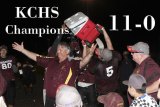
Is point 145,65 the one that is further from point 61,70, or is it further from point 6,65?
point 6,65

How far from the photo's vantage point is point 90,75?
31.7 feet

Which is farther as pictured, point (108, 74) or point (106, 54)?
point (108, 74)

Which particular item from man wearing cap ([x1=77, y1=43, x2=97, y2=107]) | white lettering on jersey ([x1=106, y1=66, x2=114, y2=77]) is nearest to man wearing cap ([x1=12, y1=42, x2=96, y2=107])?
white lettering on jersey ([x1=106, y1=66, x2=114, y2=77])

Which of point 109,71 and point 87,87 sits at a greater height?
point 109,71

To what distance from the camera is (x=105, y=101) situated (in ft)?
18.1

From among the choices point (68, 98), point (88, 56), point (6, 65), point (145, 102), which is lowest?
point (145, 102)

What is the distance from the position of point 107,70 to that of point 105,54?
37cm

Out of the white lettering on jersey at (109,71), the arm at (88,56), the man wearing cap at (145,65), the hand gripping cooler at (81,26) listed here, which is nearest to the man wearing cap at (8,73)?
the white lettering on jersey at (109,71)

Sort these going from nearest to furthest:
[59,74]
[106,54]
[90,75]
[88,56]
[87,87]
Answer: [88,56], [59,74], [106,54], [90,75], [87,87]

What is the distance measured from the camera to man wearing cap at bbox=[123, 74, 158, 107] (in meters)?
5.11

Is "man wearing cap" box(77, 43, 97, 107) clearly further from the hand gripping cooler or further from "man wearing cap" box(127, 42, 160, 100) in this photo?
"man wearing cap" box(127, 42, 160, 100)

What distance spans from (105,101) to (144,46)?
5.70ft

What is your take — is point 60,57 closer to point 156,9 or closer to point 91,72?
point 91,72

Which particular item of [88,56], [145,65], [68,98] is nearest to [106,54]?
[88,56]
